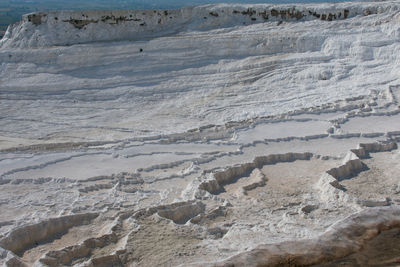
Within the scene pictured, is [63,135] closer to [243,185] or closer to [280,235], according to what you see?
[243,185]

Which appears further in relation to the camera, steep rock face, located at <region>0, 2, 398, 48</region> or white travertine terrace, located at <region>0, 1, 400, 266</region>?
steep rock face, located at <region>0, 2, 398, 48</region>

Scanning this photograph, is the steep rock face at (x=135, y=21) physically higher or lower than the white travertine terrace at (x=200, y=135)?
higher

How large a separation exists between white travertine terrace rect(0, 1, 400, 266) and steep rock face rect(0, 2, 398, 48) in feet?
0.12

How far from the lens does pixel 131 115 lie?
1110cm

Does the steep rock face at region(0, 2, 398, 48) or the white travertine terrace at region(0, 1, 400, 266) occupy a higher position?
the steep rock face at region(0, 2, 398, 48)

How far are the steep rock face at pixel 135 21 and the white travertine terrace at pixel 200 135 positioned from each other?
0.04m

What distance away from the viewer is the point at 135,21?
14.3 metres

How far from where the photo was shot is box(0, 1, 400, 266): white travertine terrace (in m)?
5.77

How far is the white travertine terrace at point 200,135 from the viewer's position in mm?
5770

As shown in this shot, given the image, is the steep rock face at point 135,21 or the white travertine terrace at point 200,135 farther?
the steep rock face at point 135,21

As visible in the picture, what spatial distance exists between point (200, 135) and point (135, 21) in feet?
21.2

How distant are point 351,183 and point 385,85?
435 centimetres

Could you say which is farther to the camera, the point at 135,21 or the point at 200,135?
the point at 135,21

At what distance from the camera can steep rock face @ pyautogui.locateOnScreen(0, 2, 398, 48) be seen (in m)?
13.6
